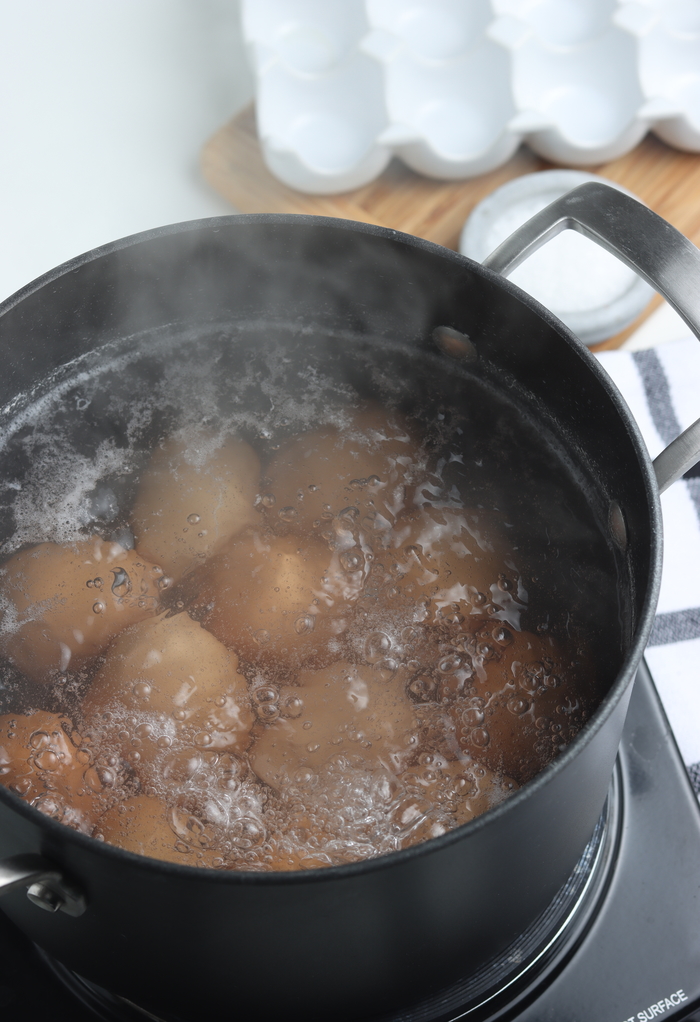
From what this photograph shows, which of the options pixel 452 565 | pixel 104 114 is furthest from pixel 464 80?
pixel 452 565

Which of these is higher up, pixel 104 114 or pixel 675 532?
pixel 104 114

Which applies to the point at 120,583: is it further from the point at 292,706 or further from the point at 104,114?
the point at 104,114

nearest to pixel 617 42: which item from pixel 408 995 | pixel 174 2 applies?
pixel 174 2

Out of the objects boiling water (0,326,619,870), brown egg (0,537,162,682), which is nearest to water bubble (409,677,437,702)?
boiling water (0,326,619,870)

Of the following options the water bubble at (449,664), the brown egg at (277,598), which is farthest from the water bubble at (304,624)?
the water bubble at (449,664)

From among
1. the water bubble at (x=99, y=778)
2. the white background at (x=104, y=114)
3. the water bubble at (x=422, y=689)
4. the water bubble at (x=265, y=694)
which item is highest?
the white background at (x=104, y=114)

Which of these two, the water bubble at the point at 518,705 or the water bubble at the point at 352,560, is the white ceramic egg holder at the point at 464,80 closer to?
the water bubble at the point at 352,560

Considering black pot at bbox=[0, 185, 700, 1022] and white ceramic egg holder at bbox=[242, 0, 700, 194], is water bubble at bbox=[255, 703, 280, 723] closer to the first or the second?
black pot at bbox=[0, 185, 700, 1022]
